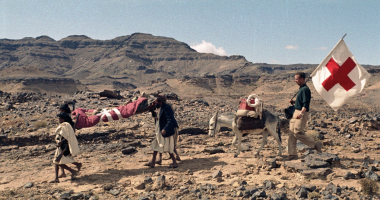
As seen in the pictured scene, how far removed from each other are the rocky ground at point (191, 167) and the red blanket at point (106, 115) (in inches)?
52.4

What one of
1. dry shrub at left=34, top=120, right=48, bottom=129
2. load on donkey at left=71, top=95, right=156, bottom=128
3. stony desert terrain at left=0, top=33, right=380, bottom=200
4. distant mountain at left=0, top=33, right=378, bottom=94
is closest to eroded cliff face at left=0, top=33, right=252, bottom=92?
distant mountain at left=0, top=33, right=378, bottom=94

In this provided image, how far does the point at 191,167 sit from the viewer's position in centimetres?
692

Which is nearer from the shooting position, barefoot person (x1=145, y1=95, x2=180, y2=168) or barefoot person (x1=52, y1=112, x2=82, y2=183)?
barefoot person (x1=52, y1=112, x2=82, y2=183)

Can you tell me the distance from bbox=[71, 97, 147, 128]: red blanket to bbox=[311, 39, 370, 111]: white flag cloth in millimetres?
4562

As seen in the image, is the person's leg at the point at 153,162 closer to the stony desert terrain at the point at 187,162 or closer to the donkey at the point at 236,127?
the stony desert terrain at the point at 187,162

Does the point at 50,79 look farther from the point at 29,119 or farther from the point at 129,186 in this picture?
the point at 129,186

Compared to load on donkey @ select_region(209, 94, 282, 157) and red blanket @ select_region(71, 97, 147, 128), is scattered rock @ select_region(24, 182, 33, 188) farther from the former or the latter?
load on donkey @ select_region(209, 94, 282, 157)

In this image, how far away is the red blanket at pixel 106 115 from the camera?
21.5 ft

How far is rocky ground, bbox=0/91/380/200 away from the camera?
5156 mm

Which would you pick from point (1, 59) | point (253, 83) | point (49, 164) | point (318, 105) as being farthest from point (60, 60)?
point (49, 164)

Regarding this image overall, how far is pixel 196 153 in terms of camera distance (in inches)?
332

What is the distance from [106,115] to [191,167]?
2565 mm

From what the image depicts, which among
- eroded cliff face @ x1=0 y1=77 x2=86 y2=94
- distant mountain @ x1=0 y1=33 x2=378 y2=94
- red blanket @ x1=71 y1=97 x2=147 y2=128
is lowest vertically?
red blanket @ x1=71 y1=97 x2=147 y2=128

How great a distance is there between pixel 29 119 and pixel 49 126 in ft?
7.50
